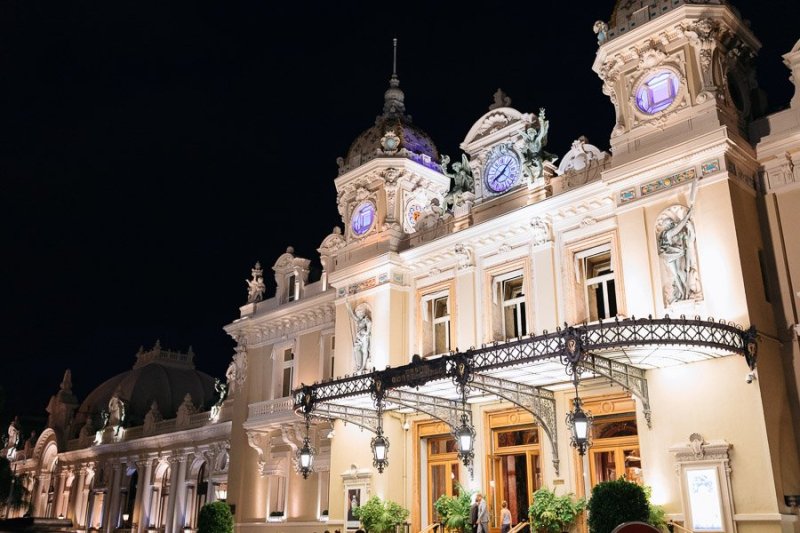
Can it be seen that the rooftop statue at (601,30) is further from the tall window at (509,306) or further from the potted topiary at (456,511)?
the potted topiary at (456,511)

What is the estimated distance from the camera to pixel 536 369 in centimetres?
1875

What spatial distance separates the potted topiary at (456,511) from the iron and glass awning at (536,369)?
2.34m

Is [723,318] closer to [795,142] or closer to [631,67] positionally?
[795,142]

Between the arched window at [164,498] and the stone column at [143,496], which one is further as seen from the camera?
the stone column at [143,496]

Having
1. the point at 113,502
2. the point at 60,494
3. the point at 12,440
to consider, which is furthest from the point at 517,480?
the point at 12,440

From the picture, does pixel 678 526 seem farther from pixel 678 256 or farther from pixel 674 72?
pixel 674 72

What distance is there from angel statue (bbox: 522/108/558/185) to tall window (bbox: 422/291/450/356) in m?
→ 4.69

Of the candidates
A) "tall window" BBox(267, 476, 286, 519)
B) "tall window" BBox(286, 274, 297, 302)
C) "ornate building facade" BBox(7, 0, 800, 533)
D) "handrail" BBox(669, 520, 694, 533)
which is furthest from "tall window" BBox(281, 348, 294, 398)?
"handrail" BBox(669, 520, 694, 533)

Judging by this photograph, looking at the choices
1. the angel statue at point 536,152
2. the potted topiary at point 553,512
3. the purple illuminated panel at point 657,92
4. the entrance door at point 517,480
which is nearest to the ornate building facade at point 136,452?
the entrance door at point 517,480

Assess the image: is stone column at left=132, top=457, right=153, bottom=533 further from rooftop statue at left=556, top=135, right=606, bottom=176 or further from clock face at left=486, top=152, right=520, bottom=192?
rooftop statue at left=556, top=135, right=606, bottom=176

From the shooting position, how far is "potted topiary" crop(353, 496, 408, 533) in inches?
857

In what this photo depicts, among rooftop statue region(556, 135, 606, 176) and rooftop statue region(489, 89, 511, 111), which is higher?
rooftop statue region(489, 89, 511, 111)

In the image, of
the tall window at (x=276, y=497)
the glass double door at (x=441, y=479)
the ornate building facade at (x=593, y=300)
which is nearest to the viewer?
the ornate building facade at (x=593, y=300)

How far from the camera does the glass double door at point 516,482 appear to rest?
2109 cm
